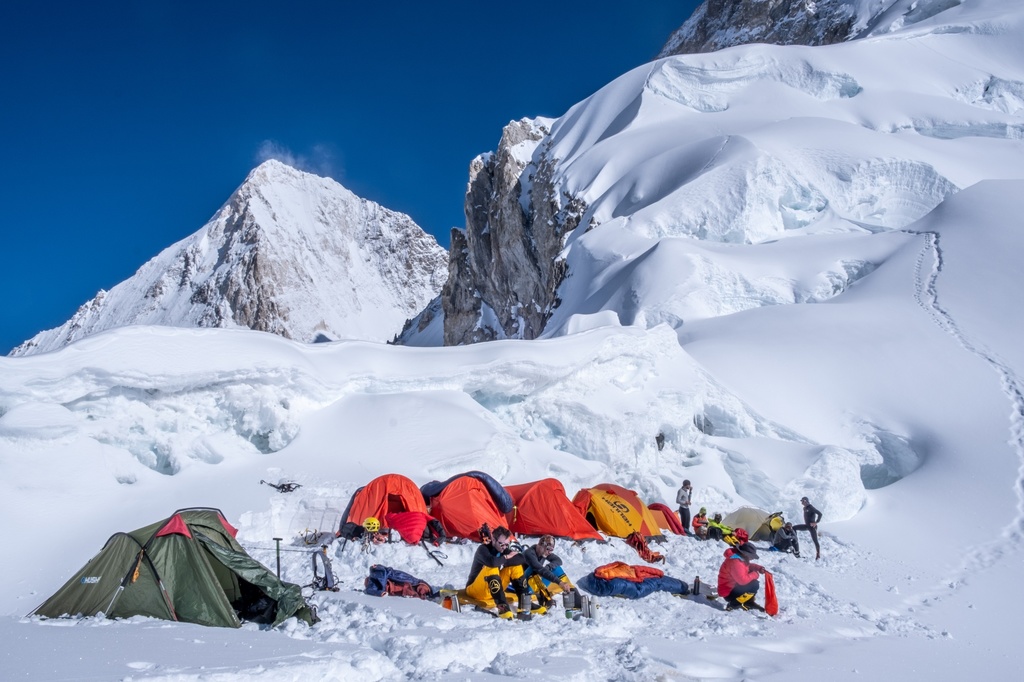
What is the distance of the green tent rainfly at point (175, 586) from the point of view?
18.6 feet

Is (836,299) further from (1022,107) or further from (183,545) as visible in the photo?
(1022,107)

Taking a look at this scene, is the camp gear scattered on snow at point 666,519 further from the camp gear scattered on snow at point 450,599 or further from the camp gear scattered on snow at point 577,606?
the camp gear scattered on snow at point 450,599

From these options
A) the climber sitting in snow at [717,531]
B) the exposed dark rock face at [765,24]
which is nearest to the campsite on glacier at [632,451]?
the climber sitting in snow at [717,531]

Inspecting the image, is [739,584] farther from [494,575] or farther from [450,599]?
[450,599]

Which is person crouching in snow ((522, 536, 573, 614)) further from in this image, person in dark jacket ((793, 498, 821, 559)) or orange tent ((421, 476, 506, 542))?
person in dark jacket ((793, 498, 821, 559))

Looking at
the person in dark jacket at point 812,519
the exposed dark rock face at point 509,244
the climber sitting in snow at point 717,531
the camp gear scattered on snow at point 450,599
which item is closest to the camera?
the camp gear scattered on snow at point 450,599

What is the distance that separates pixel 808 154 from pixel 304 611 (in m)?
32.4

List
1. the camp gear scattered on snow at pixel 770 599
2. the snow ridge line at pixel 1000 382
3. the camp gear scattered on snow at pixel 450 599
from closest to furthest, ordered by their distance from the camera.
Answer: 1. the camp gear scattered on snow at pixel 450 599
2. the camp gear scattered on snow at pixel 770 599
3. the snow ridge line at pixel 1000 382

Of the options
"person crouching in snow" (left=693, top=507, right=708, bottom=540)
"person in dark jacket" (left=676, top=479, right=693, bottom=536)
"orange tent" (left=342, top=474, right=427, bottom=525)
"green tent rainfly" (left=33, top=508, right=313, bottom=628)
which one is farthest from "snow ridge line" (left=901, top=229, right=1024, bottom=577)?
"green tent rainfly" (left=33, top=508, right=313, bottom=628)

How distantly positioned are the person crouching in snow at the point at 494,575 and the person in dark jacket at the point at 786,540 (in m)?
5.29

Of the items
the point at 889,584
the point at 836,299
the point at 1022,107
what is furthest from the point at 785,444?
the point at 1022,107

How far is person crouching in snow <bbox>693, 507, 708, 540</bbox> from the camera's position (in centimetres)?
1062

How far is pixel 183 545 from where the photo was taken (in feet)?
19.8

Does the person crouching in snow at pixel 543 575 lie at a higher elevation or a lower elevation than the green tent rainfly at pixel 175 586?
lower
